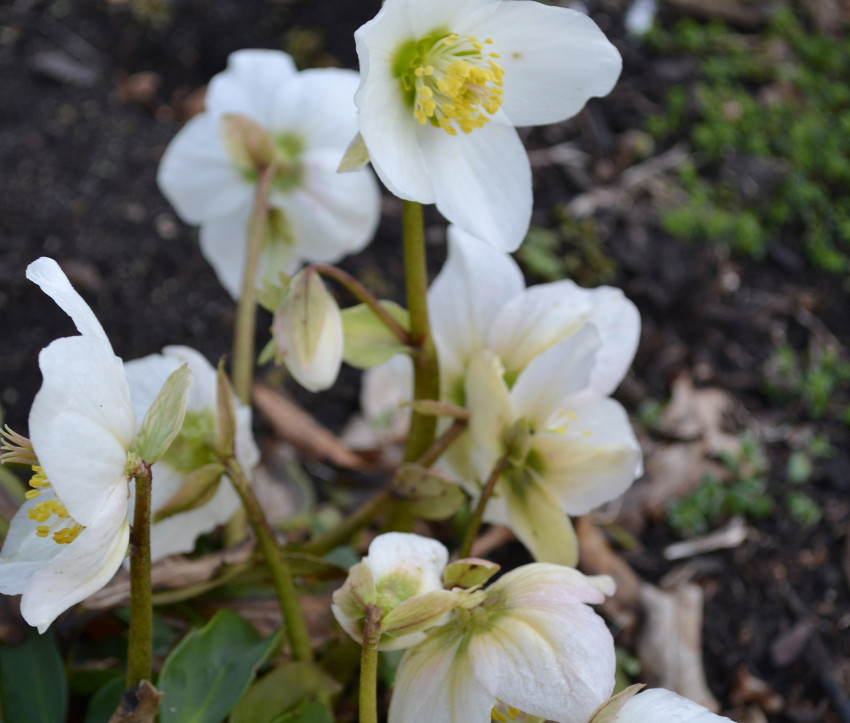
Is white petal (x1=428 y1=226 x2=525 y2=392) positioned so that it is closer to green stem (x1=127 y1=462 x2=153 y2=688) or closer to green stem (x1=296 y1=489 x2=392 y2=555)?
green stem (x1=296 y1=489 x2=392 y2=555)

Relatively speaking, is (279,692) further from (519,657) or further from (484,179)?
(484,179)

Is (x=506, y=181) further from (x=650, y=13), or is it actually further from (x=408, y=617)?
(x=650, y=13)

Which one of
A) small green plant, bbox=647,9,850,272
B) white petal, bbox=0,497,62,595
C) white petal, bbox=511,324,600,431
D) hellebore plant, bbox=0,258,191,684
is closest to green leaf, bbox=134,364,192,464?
hellebore plant, bbox=0,258,191,684

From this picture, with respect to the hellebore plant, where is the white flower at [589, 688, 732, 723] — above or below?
below

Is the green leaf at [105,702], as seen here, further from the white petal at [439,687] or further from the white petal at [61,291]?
the white petal at [61,291]

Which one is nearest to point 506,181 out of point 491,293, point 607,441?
point 491,293

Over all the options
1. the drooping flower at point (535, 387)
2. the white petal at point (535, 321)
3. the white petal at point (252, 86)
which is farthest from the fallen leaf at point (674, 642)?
the white petal at point (252, 86)
